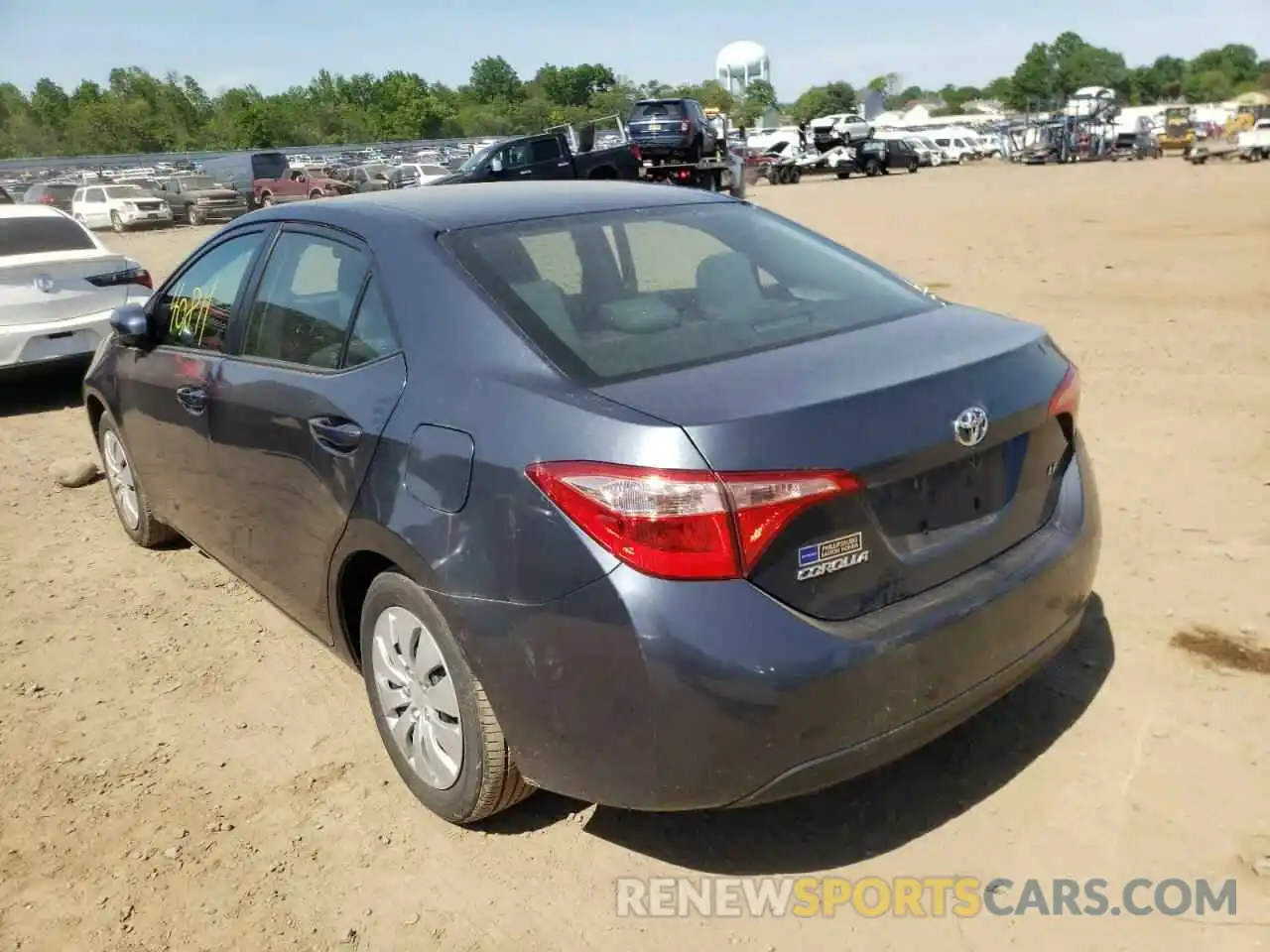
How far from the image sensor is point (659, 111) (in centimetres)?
2684

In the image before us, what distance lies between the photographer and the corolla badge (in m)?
2.56

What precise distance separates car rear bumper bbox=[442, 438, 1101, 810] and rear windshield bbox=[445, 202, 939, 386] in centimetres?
61

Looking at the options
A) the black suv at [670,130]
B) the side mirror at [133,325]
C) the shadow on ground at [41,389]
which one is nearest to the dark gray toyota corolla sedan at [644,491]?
the side mirror at [133,325]

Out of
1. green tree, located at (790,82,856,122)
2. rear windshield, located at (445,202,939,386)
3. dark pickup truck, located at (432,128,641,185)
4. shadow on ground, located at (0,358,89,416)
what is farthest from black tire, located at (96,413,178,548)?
green tree, located at (790,82,856,122)

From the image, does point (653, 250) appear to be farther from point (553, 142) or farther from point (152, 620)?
point (553, 142)

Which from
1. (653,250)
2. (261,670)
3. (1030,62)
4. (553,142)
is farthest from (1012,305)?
(1030,62)

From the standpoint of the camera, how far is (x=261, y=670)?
408 cm

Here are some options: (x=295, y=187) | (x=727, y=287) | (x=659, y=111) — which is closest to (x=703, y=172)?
(x=659, y=111)

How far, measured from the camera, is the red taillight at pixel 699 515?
2295 mm

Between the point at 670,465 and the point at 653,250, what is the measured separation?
143 centimetres

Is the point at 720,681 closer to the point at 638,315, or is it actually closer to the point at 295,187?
the point at 638,315

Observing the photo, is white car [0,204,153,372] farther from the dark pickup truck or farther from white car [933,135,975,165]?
white car [933,135,975,165]

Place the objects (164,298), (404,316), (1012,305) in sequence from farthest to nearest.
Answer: (1012,305), (164,298), (404,316)

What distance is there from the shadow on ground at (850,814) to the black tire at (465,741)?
18 centimetres
